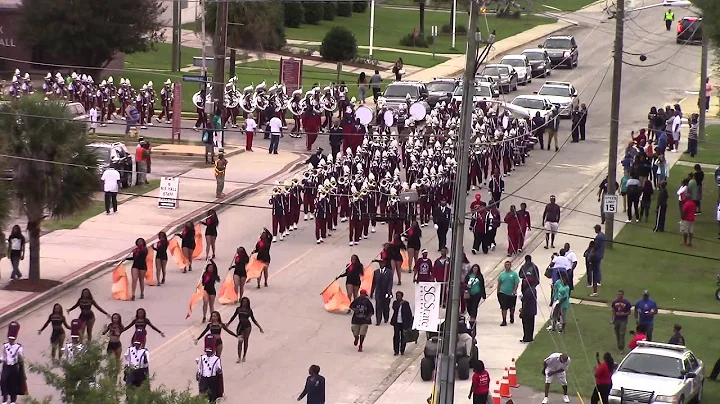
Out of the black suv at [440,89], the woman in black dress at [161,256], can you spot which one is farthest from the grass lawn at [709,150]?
the woman in black dress at [161,256]

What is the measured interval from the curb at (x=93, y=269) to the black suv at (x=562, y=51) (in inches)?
978

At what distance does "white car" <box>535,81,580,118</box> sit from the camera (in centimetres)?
5272

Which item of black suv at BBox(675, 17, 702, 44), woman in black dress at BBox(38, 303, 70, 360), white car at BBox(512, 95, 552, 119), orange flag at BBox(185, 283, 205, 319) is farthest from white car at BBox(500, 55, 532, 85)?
woman in black dress at BBox(38, 303, 70, 360)

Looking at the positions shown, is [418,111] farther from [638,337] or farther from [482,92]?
[638,337]

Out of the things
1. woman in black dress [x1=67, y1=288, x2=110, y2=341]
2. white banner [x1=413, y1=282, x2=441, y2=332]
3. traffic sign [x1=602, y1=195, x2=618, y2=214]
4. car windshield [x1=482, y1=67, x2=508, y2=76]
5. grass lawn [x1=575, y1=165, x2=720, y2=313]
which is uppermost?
car windshield [x1=482, y1=67, x2=508, y2=76]

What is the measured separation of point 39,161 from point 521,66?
32656 mm

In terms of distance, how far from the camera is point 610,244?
37.4m

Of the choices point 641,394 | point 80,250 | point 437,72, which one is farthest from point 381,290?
point 437,72

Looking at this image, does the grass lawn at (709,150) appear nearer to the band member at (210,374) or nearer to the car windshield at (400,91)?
the car windshield at (400,91)

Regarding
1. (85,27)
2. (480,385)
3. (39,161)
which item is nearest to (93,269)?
(39,161)

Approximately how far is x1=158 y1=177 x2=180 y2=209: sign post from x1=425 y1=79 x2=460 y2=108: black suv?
14.9 metres

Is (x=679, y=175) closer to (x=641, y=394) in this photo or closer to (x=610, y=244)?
(x=610, y=244)

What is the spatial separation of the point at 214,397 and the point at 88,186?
928cm

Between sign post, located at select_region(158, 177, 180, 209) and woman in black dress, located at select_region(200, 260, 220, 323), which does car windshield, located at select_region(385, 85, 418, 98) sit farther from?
woman in black dress, located at select_region(200, 260, 220, 323)
